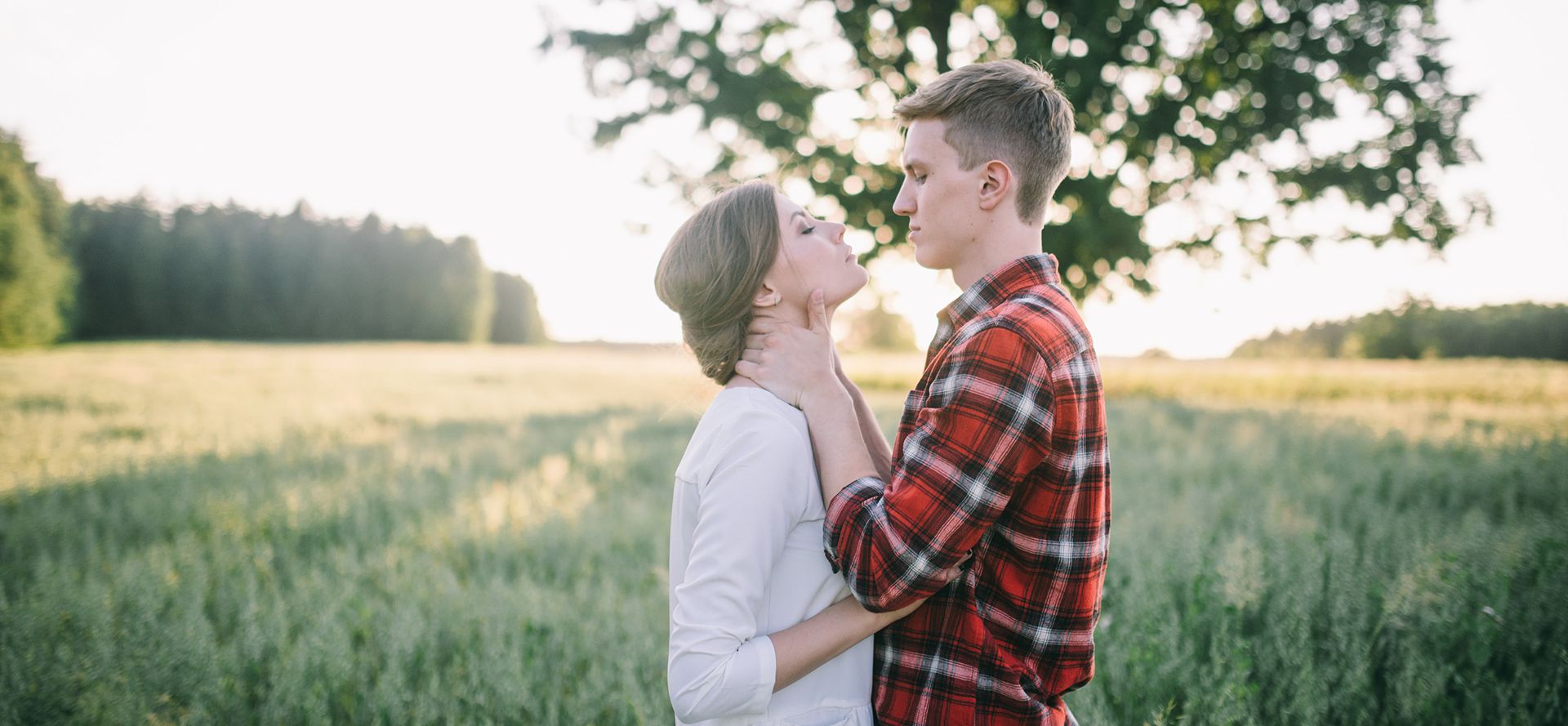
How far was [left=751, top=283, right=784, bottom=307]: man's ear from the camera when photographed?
6.72 ft

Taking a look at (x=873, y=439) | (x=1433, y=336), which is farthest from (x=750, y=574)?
(x=1433, y=336)

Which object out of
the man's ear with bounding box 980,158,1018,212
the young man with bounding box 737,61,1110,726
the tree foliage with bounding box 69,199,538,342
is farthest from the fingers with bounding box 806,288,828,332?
the tree foliage with bounding box 69,199,538,342

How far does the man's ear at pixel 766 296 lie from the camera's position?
205 cm

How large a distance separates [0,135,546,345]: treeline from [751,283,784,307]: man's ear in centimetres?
5490

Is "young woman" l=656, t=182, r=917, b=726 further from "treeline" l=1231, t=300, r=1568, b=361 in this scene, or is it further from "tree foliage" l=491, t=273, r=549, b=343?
"tree foliage" l=491, t=273, r=549, b=343

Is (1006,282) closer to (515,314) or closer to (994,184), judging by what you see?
(994,184)

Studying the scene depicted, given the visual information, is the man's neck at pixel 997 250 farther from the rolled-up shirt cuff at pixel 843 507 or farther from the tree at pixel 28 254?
the tree at pixel 28 254

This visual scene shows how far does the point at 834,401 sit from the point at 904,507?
0.36 metres

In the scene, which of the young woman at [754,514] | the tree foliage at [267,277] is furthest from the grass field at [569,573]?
the tree foliage at [267,277]

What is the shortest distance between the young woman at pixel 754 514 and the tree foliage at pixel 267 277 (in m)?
64.9

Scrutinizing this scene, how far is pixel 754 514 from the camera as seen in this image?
1666 mm

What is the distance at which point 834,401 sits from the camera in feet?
6.03

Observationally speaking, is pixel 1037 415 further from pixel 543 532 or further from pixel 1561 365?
pixel 1561 365

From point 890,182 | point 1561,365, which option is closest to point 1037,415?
point 890,182
